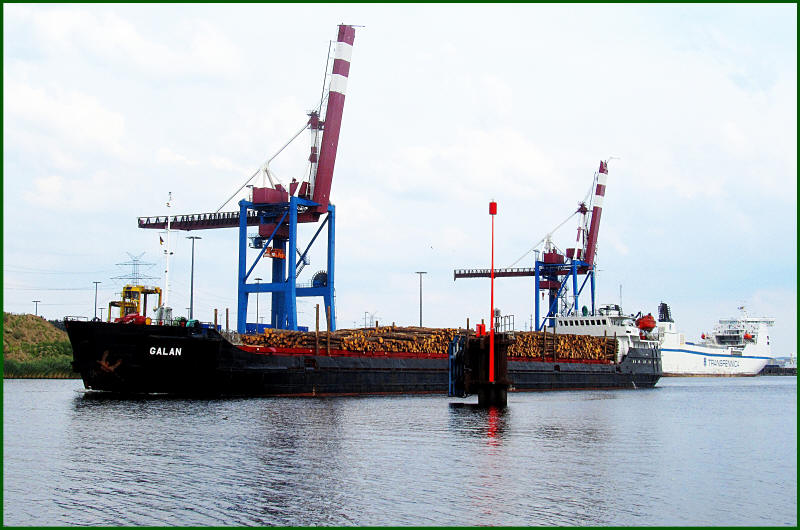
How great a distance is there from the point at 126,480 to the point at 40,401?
26.2m

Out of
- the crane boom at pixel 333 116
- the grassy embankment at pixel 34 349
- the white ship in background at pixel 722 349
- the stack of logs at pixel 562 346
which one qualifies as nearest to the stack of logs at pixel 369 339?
the stack of logs at pixel 562 346

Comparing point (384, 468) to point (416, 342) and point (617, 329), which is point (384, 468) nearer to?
point (416, 342)

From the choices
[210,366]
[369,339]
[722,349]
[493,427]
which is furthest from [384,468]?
[722,349]

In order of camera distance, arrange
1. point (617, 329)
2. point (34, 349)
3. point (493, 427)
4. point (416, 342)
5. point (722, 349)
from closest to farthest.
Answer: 1. point (493, 427)
2. point (416, 342)
3. point (617, 329)
4. point (34, 349)
5. point (722, 349)

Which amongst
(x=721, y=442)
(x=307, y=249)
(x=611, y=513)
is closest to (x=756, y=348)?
(x=307, y=249)

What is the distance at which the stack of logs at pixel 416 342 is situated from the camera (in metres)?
42.1

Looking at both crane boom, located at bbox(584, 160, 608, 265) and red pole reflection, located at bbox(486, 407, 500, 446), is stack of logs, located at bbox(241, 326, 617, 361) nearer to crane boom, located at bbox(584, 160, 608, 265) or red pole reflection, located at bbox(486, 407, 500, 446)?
red pole reflection, located at bbox(486, 407, 500, 446)

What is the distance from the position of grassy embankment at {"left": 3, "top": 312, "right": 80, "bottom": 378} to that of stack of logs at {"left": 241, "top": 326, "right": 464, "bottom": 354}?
35.8 meters

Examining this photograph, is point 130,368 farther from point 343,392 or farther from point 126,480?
point 126,480

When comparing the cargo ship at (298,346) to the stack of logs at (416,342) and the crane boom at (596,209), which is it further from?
the crane boom at (596,209)

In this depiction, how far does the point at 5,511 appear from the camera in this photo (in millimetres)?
14023

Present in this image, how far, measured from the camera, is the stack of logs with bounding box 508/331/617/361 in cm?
5707

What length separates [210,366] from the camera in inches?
1475

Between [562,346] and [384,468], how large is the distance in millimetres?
44333
